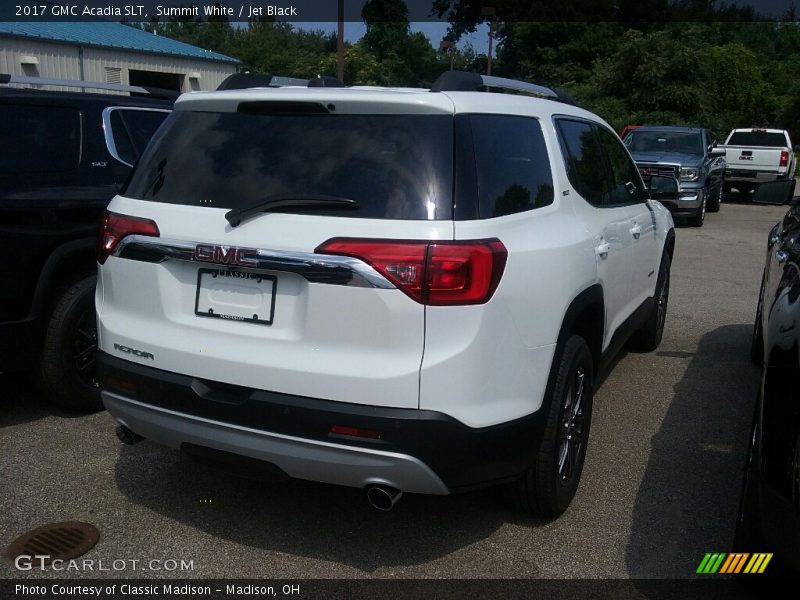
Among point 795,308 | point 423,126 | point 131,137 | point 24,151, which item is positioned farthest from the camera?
point 131,137

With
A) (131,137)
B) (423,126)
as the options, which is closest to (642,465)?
(423,126)

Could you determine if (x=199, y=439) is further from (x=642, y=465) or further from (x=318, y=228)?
(x=642, y=465)

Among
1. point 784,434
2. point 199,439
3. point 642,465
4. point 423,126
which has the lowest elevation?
point 642,465

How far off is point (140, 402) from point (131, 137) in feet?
8.52

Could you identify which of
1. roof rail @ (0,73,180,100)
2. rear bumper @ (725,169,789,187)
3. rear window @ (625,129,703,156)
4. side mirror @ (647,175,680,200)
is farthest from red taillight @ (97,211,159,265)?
rear bumper @ (725,169,789,187)

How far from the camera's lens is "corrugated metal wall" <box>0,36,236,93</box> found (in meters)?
22.6

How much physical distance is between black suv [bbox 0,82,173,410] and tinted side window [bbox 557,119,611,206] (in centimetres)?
233

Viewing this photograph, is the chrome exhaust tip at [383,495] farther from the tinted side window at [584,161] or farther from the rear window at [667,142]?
the rear window at [667,142]

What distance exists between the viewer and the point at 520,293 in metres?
2.96

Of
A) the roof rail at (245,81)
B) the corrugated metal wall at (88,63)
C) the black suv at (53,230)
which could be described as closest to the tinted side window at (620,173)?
the roof rail at (245,81)

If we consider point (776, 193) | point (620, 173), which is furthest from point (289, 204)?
point (776, 193)

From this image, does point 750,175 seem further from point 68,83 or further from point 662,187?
point 68,83

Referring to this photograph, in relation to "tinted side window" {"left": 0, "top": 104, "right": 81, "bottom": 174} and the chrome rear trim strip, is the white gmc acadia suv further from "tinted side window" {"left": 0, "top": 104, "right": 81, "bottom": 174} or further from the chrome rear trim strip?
"tinted side window" {"left": 0, "top": 104, "right": 81, "bottom": 174}

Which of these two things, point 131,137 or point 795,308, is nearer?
point 795,308
